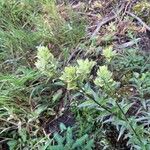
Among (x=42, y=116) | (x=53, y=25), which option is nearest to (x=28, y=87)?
(x=42, y=116)

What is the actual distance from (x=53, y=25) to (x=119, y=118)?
111cm

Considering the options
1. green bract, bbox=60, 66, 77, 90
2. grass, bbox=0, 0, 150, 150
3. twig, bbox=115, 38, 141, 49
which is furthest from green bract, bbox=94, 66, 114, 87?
twig, bbox=115, 38, 141, 49

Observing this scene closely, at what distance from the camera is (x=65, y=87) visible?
211cm

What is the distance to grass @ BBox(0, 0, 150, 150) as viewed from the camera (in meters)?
1.60

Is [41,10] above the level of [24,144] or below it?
above

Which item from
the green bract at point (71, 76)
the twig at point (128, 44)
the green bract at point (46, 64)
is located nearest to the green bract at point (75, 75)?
the green bract at point (71, 76)

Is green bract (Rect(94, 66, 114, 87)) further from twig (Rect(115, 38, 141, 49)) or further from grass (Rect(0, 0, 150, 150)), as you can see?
twig (Rect(115, 38, 141, 49))

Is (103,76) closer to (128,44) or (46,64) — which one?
(46,64)

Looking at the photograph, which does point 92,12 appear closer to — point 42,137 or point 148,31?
point 148,31

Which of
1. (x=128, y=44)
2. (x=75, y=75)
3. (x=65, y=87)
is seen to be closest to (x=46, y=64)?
(x=75, y=75)

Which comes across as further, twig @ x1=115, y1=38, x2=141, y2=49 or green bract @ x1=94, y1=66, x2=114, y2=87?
twig @ x1=115, y1=38, x2=141, y2=49

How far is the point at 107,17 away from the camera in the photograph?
8.18 feet

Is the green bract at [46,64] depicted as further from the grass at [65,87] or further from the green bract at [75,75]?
the green bract at [75,75]

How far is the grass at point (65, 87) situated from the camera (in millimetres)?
1596
